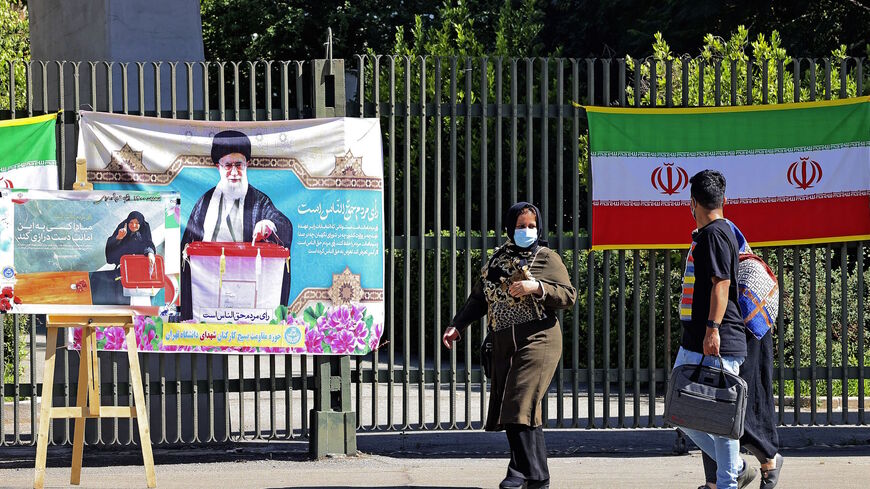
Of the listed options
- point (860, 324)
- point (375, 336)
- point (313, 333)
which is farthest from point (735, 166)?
point (313, 333)

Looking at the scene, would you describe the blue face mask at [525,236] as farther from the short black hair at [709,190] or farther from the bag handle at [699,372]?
the bag handle at [699,372]

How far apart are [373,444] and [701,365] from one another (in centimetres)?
324

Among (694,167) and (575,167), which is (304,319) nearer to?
(575,167)

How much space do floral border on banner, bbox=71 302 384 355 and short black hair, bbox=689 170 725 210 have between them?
259 centimetres

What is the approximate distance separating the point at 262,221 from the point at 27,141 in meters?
1.59

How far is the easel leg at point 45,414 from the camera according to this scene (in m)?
6.65

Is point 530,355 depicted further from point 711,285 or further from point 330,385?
point 330,385

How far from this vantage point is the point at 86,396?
700 cm

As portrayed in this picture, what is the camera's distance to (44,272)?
7.05m

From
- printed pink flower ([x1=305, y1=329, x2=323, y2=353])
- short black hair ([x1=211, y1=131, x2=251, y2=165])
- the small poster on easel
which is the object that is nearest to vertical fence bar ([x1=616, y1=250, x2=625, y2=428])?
printed pink flower ([x1=305, y1=329, x2=323, y2=353])

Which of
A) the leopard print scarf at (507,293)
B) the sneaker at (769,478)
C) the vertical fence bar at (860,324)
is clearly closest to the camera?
the sneaker at (769,478)

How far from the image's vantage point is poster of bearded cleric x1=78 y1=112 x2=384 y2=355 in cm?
765

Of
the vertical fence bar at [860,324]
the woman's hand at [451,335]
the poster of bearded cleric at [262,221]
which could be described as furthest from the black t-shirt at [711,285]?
the poster of bearded cleric at [262,221]

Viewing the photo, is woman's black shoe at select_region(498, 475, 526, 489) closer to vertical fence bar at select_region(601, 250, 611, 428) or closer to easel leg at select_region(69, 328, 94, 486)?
vertical fence bar at select_region(601, 250, 611, 428)
